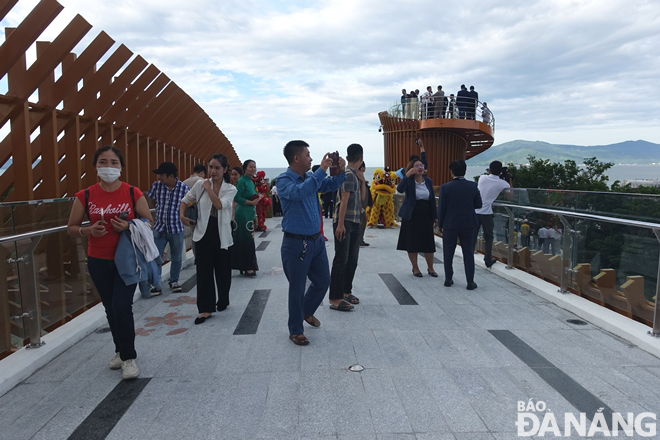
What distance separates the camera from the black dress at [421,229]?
683cm

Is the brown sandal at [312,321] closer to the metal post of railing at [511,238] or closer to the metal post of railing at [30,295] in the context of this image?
the metal post of railing at [30,295]

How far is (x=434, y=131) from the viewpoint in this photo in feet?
88.6

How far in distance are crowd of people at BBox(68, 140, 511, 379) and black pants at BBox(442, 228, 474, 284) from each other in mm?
14

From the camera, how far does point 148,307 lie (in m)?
5.45

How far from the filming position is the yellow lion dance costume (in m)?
13.5

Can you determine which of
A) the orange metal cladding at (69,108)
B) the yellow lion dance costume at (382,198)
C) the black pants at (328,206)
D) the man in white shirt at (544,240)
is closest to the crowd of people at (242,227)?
the man in white shirt at (544,240)

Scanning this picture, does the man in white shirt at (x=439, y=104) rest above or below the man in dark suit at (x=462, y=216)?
above

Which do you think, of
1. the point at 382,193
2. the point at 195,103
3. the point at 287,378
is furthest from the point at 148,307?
the point at 382,193

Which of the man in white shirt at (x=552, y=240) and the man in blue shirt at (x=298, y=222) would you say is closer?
the man in blue shirt at (x=298, y=222)

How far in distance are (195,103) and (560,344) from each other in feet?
35.7

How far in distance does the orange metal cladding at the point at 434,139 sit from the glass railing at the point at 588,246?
772 inches

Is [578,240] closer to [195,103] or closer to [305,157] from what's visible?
[305,157]

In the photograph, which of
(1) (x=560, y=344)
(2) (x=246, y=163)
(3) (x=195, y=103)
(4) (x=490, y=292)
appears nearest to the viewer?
(1) (x=560, y=344)

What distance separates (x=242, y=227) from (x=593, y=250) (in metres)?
4.74
